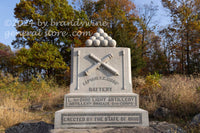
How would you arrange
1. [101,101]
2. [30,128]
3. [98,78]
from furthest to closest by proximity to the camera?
[30,128] → [98,78] → [101,101]

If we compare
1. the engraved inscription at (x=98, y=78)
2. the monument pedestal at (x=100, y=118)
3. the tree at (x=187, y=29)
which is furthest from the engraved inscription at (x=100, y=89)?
the tree at (x=187, y=29)

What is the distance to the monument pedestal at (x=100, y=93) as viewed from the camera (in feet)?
10.8

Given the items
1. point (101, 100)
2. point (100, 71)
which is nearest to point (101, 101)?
point (101, 100)

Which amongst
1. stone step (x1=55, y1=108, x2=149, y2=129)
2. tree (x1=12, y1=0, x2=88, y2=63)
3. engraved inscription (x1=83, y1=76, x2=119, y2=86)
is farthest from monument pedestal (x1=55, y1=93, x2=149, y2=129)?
tree (x1=12, y1=0, x2=88, y2=63)

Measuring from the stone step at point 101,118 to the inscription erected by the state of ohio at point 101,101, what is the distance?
282mm

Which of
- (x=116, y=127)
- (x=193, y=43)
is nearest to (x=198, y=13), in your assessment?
(x=193, y=43)

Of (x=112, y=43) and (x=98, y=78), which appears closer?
(x=98, y=78)

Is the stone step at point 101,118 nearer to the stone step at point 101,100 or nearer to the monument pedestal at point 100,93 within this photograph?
the monument pedestal at point 100,93

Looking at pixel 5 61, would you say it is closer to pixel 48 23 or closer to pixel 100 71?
pixel 48 23

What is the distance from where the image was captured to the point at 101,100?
11.8ft

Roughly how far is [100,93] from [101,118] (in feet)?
2.01

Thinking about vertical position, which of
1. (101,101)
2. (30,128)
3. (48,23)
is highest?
(48,23)

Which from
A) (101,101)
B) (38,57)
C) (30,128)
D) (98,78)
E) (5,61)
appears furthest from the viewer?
(5,61)

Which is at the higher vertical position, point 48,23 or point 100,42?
point 48,23
